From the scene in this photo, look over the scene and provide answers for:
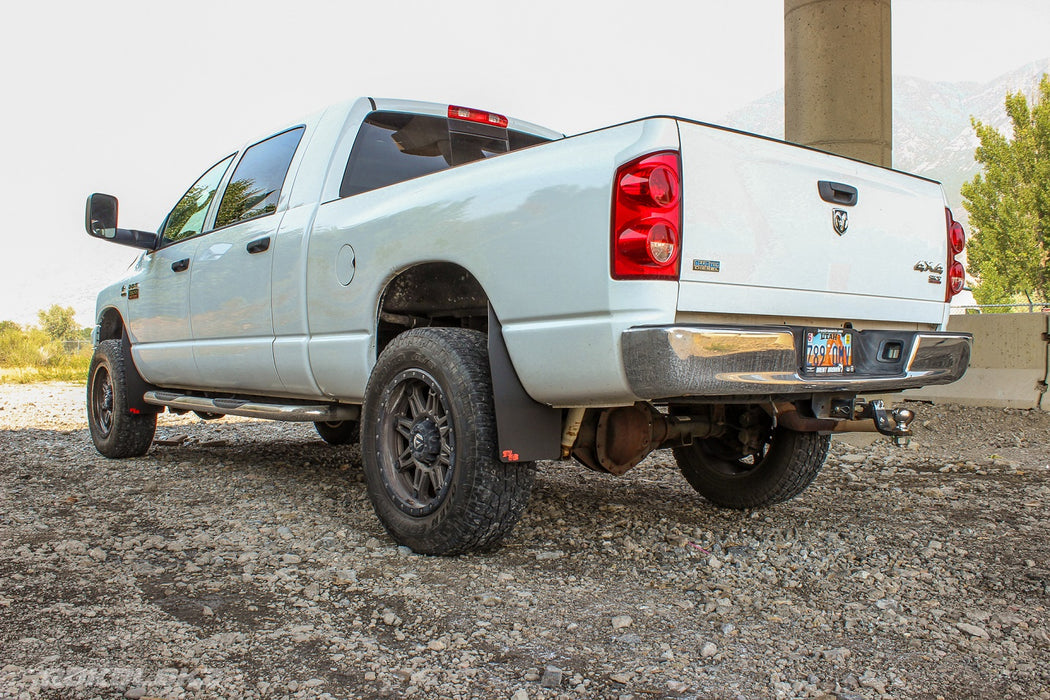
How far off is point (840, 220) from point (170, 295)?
4.04 m

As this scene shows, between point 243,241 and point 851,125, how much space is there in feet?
17.5

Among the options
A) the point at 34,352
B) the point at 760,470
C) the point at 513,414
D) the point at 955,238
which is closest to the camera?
the point at 513,414

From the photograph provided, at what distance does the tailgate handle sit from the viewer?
9.84 feet

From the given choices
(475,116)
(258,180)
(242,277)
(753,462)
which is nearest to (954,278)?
(753,462)

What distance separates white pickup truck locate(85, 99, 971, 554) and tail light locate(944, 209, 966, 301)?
14 millimetres

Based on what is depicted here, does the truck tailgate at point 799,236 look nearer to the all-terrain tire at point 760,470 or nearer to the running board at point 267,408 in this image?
the all-terrain tire at point 760,470

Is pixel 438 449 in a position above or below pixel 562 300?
below

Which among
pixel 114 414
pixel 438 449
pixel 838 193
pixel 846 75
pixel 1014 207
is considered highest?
pixel 1014 207

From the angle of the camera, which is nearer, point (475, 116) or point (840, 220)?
point (840, 220)

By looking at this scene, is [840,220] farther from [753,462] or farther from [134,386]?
[134,386]

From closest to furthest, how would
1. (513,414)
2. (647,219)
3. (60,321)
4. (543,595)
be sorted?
(647,219) < (543,595) < (513,414) < (60,321)

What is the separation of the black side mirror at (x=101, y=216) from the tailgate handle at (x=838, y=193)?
4.49 m

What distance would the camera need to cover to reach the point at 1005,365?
22.6ft

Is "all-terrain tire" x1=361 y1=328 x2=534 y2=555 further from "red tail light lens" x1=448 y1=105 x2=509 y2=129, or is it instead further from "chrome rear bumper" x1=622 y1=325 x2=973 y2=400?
"red tail light lens" x1=448 y1=105 x2=509 y2=129
